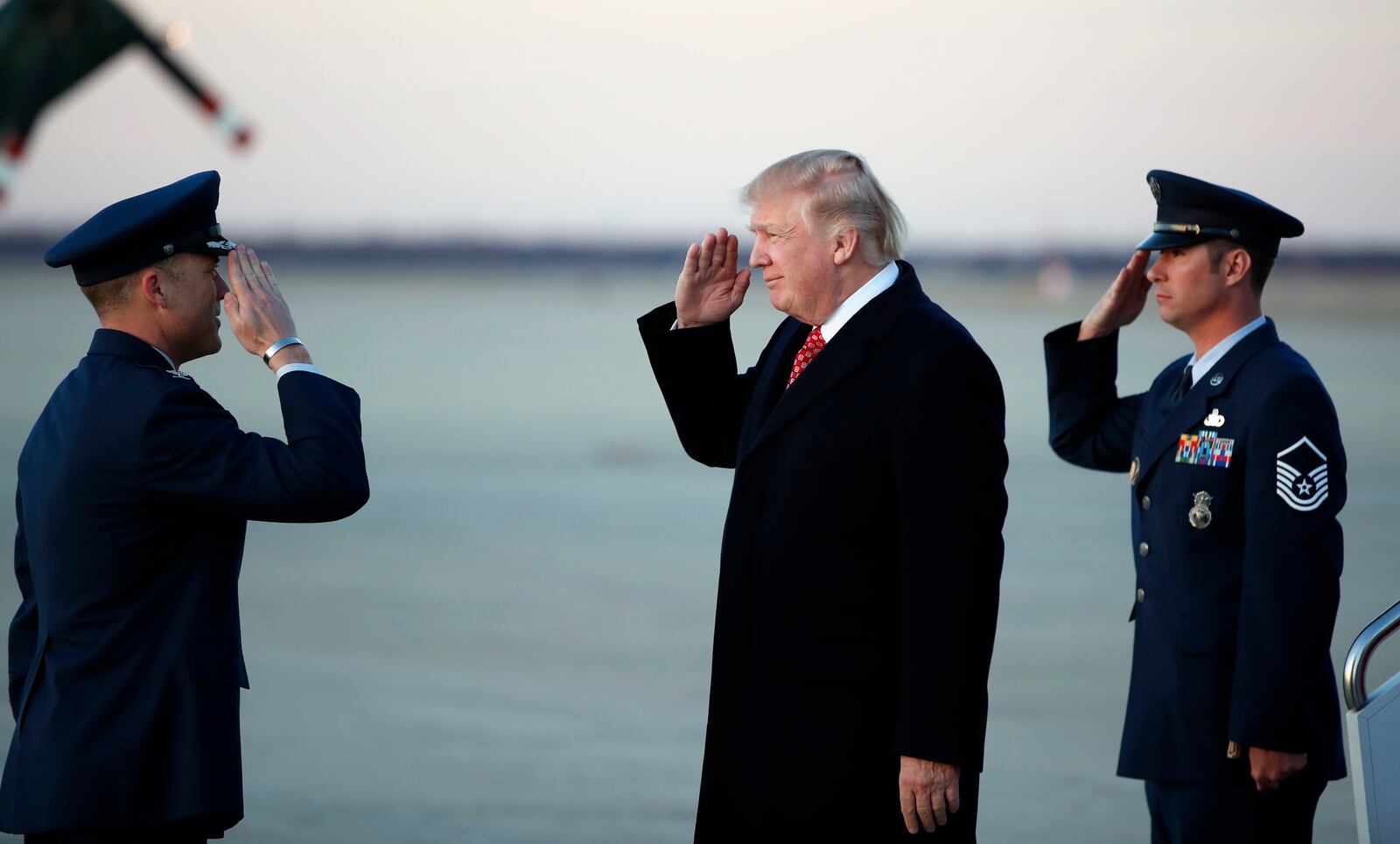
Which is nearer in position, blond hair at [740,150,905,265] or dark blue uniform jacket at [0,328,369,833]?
dark blue uniform jacket at [0,328,369,833]

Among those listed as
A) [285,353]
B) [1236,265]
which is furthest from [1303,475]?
[285,353]

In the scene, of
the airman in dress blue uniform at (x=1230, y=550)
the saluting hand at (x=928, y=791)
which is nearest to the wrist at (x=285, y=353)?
the saluting hand at (x=928, y=791)

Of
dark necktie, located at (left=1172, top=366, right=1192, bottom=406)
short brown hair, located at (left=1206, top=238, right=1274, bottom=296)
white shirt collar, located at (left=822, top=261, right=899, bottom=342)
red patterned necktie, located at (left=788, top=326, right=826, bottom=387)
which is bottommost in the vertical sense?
red patterned necktie, located at (left=788, top=326, right=826, bottom=387)

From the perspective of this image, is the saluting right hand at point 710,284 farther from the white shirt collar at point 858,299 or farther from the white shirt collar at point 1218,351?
the white shirt collar at point 1218,351

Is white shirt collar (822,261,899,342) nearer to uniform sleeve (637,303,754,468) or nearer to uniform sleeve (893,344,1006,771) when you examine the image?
uniform sleeve (893,344,1006,771)

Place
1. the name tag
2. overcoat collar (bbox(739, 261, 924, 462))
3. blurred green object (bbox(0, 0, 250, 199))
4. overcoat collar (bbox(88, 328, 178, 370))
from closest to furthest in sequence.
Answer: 1. overcoat collar (bbox(88, 328, 178, 370))
2. overcoat collar (bbox(739, 261, 924, 462))
3. the name tag
4. blurred green object (bbox(0, 0, 250, 199))

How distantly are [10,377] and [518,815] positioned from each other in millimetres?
17534

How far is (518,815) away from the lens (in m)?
4.11

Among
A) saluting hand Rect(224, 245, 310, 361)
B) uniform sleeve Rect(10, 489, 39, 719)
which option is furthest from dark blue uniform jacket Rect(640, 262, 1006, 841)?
uniform sleeve Rect(10, 489, 39, 719)

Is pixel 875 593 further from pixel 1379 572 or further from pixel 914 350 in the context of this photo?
pixel 1379 572

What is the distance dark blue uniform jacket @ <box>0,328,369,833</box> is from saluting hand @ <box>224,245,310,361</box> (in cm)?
14

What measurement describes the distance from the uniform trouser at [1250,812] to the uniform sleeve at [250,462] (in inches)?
60.5

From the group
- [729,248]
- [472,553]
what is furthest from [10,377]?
[729,248]

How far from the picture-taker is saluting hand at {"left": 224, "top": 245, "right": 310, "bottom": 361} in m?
2.30
